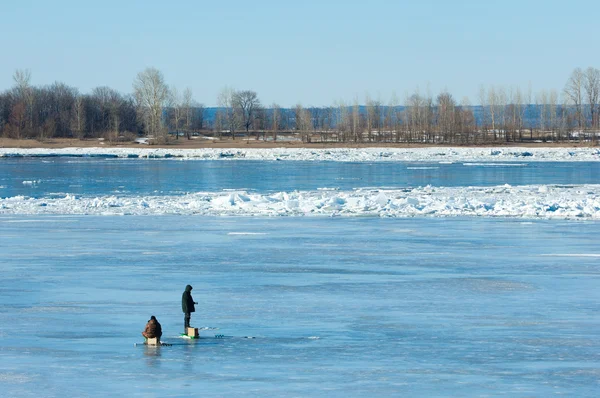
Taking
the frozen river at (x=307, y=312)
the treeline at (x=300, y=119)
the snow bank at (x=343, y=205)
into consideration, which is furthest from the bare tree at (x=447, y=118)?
the frozen river at (x=307, y=312)

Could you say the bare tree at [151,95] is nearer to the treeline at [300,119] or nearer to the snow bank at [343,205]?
the treeline at [300,119]

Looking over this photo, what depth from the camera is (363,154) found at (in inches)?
2207

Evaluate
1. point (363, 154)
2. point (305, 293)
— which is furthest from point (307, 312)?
point (363, 154)

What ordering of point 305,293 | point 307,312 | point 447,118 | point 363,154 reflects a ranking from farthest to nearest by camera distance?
point 447,118, point 363,154, point 305,293, point 307,312

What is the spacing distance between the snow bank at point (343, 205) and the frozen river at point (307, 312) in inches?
135

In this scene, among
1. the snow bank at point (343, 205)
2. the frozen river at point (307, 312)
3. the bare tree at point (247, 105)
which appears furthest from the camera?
the bare tree at point (247, 105)

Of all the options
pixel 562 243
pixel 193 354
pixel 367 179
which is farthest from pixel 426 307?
pixel 367 179

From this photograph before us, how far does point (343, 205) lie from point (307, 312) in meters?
12.6

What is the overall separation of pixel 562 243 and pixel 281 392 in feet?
32.2

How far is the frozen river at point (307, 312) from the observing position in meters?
7.56

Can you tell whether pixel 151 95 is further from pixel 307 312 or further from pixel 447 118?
pixel 307 312

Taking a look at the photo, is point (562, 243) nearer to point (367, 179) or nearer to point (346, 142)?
point (367, 179)

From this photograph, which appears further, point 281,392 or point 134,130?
point 134,130

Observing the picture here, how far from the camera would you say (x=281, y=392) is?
716 centimetres
